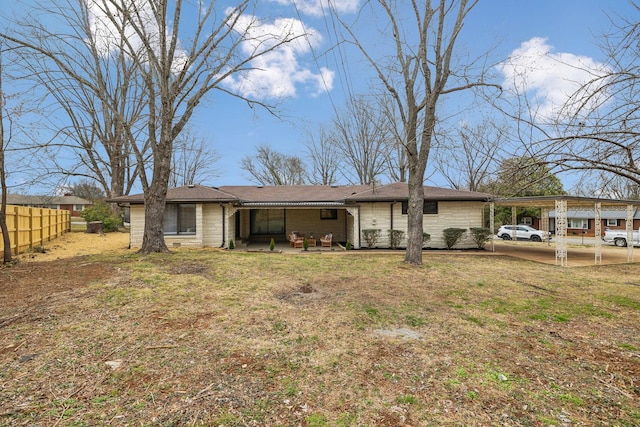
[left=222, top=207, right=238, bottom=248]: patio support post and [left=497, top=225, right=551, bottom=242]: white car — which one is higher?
[left=222, top=207, right=238, bottom=248]: patio support post

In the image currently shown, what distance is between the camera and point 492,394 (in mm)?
2666

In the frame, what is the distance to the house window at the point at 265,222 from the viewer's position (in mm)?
18281

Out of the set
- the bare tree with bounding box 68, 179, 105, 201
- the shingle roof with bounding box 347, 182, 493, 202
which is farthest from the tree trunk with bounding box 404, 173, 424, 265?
the bare tree with bounding box 68, 179, 105, 201

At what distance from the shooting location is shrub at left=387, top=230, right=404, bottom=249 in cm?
1413

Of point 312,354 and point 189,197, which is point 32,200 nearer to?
point 189,197

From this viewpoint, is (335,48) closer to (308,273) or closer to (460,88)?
(460,88)

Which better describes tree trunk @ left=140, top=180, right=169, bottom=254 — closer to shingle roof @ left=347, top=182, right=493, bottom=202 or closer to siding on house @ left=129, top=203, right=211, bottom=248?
siding on house @ left=129, top=203, right=211, bottom=248

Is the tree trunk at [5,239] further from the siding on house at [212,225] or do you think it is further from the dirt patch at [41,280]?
the siding on house at [212,225]

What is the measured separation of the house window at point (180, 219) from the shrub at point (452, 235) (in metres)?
11.8

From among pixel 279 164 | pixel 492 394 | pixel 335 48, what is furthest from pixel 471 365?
pixel 279 164

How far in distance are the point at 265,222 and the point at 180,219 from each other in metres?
5.34

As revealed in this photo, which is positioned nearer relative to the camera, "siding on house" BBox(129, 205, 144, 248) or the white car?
"siding on house" BBox(129, 205, 144, 248)

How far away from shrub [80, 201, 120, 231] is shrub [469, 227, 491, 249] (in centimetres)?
2285

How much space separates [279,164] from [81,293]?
96.4 feet
